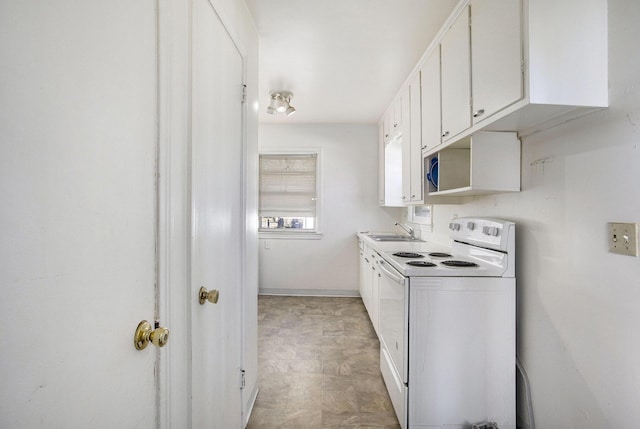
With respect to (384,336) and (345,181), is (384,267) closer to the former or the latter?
(384,336)

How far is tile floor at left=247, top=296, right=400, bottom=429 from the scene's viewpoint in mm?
1738

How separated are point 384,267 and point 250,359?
1092 mm

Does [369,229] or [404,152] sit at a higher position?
[404,152]

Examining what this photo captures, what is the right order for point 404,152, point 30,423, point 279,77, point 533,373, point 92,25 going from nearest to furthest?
point 30,423, point 92,25, point 533,373, point 279,77, point 404,152

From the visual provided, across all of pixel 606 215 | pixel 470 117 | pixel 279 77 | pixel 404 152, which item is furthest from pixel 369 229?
pixel 606 215

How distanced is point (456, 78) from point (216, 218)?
1.62 m

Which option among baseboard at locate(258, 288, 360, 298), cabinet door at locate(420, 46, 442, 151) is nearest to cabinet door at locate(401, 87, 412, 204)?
cabinet door at locate(420, 46, 442, 151)

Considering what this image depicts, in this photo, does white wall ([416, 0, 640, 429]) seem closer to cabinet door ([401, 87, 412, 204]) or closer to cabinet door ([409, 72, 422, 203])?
cabinet door ([409, 72, 422, 203])

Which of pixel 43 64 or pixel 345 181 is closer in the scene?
pixel 43 64

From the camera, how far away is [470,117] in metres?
1.55

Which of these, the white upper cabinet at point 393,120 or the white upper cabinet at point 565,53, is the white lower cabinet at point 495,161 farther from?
the white upper cabinet at point 393,120

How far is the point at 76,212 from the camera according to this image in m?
0.55

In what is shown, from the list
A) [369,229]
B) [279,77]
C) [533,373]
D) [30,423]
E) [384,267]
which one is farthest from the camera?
[369,229]

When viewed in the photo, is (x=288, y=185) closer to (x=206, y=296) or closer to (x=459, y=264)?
(x=459, y=264)
